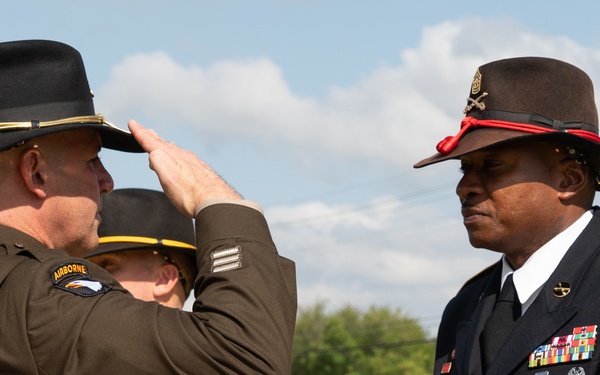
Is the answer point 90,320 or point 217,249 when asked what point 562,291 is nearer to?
point 217,249

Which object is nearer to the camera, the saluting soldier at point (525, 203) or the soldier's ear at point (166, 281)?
the saluting soldier at point (525, 203)

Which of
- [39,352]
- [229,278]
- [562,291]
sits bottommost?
[39,352]

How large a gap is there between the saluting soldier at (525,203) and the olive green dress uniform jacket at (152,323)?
178 centimetres

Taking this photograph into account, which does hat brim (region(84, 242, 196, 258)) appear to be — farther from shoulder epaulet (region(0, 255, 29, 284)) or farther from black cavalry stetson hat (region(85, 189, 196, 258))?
shoulder epaulet (region(0, 255, 29, 284))

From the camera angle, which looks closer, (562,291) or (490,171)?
(562,291)

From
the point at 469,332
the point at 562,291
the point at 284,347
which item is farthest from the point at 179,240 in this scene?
the point at 284,347

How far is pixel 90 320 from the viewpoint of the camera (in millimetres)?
2926

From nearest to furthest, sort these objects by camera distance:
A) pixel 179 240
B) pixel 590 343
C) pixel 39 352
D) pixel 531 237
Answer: pixel 39 352
pixel 590 343
pixel 531 237
pixel 179 240

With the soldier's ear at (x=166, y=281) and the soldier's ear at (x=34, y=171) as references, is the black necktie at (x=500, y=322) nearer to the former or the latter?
the soldier's ear at (x=166, y=281)

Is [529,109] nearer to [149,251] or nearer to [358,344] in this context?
[149,251]

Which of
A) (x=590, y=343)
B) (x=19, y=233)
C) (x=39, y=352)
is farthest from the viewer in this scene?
(x=590, y=343)

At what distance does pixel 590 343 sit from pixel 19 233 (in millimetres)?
2313

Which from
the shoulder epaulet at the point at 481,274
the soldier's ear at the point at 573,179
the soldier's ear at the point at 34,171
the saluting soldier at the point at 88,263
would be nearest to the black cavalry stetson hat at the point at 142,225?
the shoulder epaulet at the point at 481,274

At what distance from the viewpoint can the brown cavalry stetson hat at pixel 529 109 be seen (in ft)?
15.6
